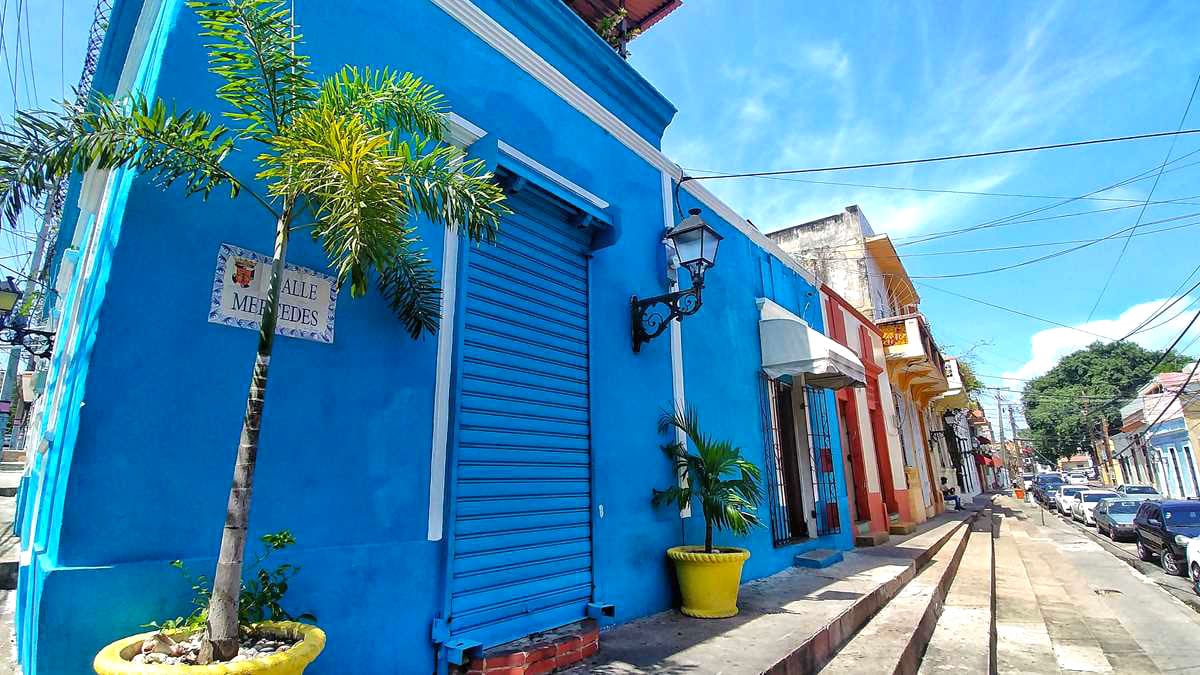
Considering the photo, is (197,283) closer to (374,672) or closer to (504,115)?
(374,672)

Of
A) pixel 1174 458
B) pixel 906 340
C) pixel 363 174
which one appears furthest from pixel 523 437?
pixel 1174 458

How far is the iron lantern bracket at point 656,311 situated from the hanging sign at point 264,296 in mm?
3091

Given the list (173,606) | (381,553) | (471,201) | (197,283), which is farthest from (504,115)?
(173,606)

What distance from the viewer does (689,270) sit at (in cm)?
572

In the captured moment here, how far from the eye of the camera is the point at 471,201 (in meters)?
2.74

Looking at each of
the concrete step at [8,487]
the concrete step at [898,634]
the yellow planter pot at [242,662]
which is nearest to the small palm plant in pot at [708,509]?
the concrete step at [898,634]

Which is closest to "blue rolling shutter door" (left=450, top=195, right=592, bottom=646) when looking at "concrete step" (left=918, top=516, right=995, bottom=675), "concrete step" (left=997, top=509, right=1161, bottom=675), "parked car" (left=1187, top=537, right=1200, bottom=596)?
"concrete step" (left=918, top=516, right=995, bottom=675)

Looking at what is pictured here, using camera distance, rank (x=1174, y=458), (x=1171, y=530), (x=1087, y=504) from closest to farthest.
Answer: (x=1171, y=530) < (x=1087, y=504) < (x=1174, y=458)

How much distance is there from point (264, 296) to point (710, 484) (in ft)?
13.6

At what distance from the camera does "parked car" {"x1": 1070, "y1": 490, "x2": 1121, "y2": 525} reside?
23141 millimetres

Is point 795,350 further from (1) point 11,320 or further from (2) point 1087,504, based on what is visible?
(2) point 1087,504

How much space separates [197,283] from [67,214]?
6.15m

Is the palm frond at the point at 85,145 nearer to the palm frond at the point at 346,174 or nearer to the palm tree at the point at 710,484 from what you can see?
the palm frond at the point at 346,174

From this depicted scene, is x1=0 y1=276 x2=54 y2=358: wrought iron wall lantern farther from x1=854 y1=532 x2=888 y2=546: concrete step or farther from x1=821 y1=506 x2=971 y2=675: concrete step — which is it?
x1=854 y1=532 x2=888 y2=546: concrete step
